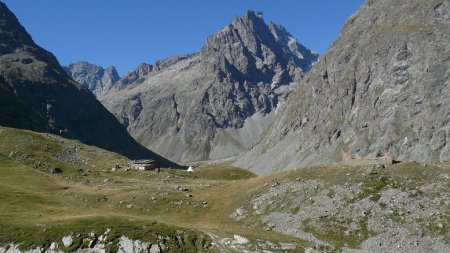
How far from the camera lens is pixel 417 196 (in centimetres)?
6188

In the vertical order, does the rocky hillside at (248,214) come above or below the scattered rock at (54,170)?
below

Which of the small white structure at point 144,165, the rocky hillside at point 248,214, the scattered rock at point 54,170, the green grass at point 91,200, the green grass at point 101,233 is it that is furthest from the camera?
the small white structure at point 144,165

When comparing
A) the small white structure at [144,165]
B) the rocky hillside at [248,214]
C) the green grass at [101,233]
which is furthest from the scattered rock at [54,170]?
the green grass at [101,233]

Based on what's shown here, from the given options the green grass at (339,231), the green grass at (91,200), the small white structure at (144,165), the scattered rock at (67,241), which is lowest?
the green grass at (339,231)

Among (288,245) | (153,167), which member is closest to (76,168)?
(153,167)

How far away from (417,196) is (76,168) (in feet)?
256

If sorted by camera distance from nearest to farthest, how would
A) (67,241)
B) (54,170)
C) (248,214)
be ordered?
(67,241) → (248,214) → (54,170)

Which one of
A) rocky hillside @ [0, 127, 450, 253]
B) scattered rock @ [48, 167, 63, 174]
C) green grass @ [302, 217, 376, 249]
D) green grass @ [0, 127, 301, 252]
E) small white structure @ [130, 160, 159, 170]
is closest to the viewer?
rocky hillside @ [0, 127, 450, 253]

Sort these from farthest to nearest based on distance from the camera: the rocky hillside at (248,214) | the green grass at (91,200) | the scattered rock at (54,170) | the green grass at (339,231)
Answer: the scattered rock at (54,170), the green grass at (91,200), the green grass at (339,231), the rocky hillside at (248,214)

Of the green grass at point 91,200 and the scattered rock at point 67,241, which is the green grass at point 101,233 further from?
the scattered rock at point 67,241

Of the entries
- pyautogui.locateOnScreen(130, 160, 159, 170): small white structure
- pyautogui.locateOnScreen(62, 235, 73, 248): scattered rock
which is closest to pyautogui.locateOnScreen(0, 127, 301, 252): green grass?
pyautogui.locateOnScreen(62, 235, 73, 248): scattered rock

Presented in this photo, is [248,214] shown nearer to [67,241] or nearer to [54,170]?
[67,241]

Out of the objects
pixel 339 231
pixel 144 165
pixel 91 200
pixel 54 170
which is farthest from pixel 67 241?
pixel 144 165

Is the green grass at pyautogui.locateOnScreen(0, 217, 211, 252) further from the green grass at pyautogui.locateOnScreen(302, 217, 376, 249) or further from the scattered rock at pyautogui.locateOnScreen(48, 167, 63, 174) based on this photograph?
the scattered rock at pyautogui.locateOnScreen(48, 167, 63, 174)
